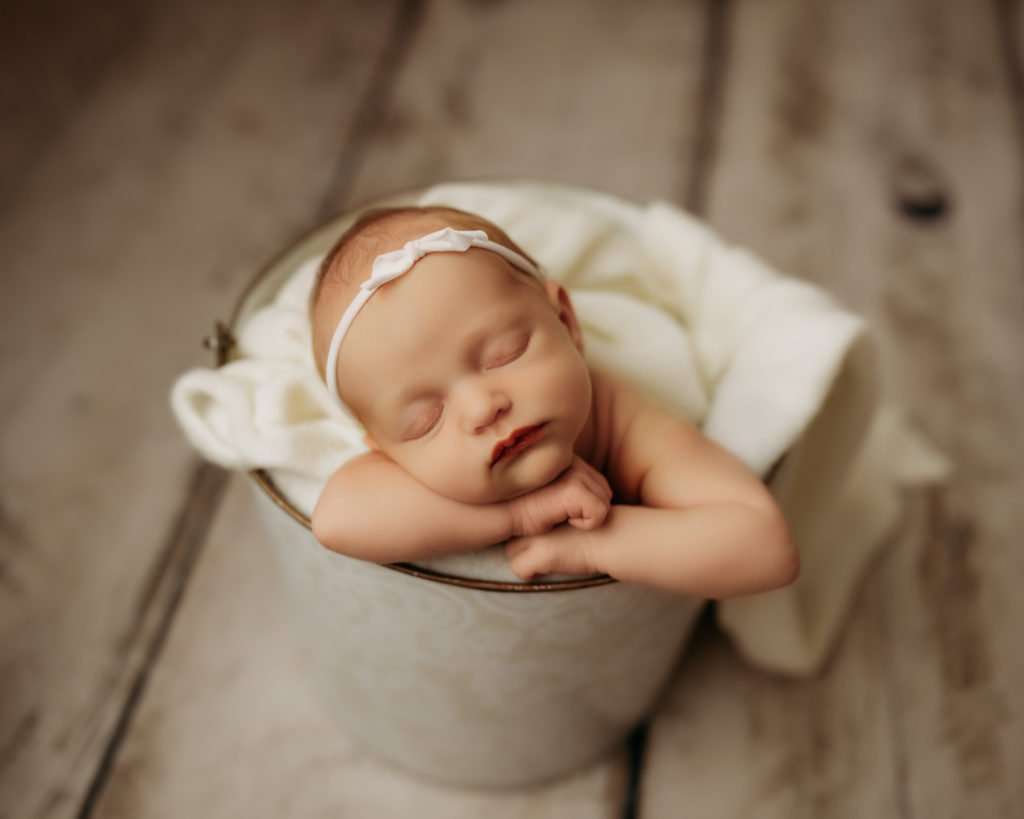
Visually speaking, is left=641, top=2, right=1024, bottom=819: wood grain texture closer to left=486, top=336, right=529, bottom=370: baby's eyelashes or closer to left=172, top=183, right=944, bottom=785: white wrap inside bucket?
left=172, top=183, right=944, bottom=785: white wrap inside bucket

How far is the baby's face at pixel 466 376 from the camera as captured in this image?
56 centimetres

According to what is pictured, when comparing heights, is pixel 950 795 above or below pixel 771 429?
below

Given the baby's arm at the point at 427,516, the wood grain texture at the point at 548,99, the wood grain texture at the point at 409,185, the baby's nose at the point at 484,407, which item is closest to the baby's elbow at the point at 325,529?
the baby's arm at the point at 427,516

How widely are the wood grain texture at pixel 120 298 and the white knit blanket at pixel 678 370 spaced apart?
0.36m

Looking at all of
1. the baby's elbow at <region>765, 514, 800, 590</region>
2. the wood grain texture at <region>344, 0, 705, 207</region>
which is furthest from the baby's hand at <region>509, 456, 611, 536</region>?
the wood grain texture at <region>344, 0, 705, 207</region>

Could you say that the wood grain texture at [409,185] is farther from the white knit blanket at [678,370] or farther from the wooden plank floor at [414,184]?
the white knit blanket at [678,370]

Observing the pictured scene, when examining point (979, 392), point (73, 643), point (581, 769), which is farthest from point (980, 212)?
point (73, 643)

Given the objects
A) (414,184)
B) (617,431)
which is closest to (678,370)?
(617,431)

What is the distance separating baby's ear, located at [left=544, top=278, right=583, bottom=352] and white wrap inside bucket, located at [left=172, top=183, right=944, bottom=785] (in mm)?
94

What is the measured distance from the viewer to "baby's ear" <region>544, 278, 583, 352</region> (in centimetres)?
63

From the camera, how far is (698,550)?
581 mm

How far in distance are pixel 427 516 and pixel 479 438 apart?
2.3 inches

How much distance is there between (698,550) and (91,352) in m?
0.81

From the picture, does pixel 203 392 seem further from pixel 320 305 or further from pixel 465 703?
pixel 465 703
